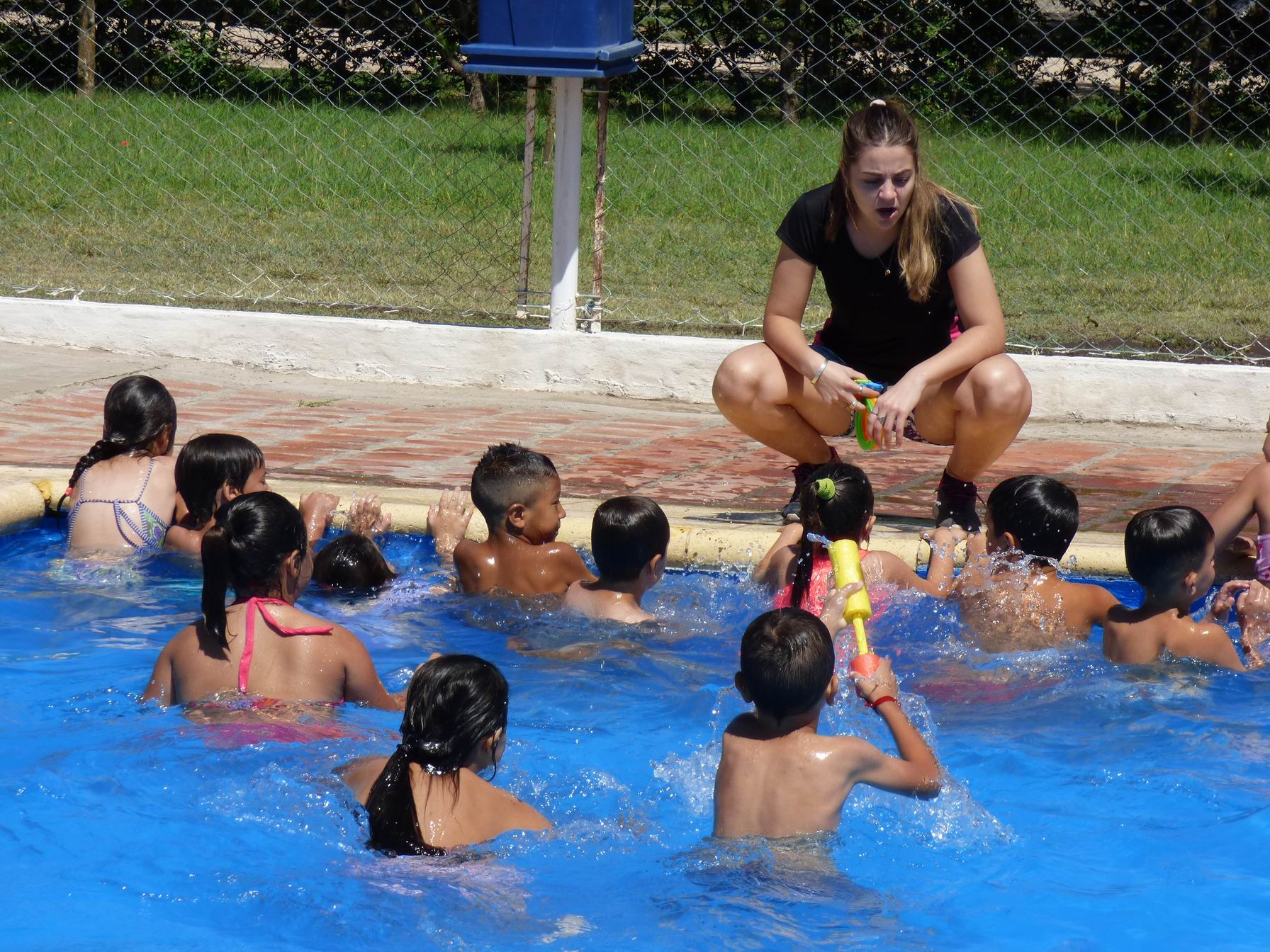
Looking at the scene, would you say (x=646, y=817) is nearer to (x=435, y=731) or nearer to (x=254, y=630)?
(x=435, y=731)

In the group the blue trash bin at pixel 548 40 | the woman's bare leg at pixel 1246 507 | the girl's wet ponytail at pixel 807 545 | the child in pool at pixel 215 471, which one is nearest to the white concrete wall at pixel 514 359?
the blue trash bin at pixel 548 40

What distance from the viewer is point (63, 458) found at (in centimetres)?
604

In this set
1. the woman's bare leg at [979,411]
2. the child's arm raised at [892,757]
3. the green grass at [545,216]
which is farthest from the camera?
the green grass at [545,216]

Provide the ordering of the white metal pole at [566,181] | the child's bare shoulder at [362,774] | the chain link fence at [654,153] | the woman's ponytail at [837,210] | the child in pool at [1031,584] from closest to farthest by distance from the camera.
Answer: the child's bare shoulder at [362,774], the child in pool at [1031,584], the woman's ponytail at [837,210], the white metal pole at [566,181], the chain link fence at [654,153]

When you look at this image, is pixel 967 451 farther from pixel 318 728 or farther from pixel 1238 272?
pixel 1238 272

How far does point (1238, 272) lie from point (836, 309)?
5.48m

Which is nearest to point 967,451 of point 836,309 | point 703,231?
point 836,309

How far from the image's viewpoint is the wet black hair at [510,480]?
4789mm

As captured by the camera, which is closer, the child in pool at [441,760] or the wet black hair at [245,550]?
the child in pool at [441,760]

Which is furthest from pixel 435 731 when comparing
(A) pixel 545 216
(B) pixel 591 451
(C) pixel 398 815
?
(A) pixel 545 216

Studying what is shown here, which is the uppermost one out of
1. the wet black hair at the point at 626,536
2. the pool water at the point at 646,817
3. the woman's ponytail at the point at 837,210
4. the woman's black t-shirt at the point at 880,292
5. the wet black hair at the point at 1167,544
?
the woman's ponytail at the point at 837,210

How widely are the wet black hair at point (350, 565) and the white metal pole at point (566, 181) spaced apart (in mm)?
2772

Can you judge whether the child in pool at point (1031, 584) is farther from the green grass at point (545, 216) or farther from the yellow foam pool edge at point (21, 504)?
the green grass at point (545, 216)

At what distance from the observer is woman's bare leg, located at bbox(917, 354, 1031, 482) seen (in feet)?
15.6
